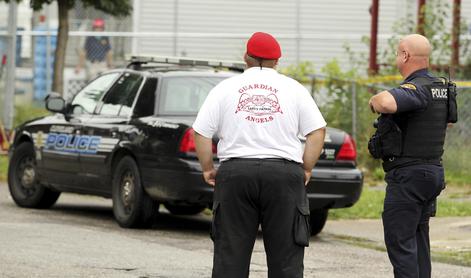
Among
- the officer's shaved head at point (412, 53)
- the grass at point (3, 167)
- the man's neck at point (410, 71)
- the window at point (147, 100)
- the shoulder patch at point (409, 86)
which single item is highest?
the officer's shaved head at point (412, 53)

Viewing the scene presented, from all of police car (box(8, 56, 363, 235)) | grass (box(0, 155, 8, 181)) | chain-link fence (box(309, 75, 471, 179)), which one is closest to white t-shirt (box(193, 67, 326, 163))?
police car (box(8, 56, 363, 235))

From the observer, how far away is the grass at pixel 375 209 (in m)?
14.1

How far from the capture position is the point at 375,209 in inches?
570

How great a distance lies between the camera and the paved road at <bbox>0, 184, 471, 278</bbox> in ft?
30.8

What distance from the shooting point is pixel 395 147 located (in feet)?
24.2

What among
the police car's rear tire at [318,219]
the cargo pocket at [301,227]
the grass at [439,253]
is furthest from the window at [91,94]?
the cargo pocket at [301,227]

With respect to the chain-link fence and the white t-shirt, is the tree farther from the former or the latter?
the white t-shirt

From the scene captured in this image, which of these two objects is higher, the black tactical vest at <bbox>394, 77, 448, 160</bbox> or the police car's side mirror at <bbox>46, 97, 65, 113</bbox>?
the black tactical vest at <bbox>394, 77, 448, 160</bbox>

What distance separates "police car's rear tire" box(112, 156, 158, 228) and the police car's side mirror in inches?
46.2

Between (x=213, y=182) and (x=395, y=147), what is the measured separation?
1.06 metres

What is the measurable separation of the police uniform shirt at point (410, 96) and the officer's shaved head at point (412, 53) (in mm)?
95

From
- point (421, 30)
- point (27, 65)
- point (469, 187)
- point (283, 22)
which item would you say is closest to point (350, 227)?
point (469, 187)

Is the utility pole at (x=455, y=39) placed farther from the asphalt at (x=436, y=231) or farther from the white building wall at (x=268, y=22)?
the white building wall at (x=268, y=22)

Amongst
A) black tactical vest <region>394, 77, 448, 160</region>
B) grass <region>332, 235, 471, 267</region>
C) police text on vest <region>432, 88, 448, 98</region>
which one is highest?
police text on vest <region>432, 88, 448, 98</region>
